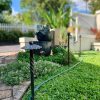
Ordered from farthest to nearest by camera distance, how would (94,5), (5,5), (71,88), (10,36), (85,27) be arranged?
(94,5), (5,5), (85,27), (10,36), (71,88)

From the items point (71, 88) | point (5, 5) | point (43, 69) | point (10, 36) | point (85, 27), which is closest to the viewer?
point (71, 88)

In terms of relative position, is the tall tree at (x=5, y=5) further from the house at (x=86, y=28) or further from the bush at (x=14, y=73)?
the bush at (x=14, y=73)

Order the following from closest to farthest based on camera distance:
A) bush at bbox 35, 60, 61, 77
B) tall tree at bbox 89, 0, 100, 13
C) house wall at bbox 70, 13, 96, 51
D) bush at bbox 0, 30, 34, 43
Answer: bush at bbox 35, 60, 61, 77
house wall at bbox 70, 13, 96, 51
bush at bbox 0, 30, 34, 43
tall tree at bbox 89, 0, 100, 13

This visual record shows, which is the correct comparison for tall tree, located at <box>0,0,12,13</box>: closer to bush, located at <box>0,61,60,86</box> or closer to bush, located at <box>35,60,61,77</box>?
bush, located at <box>35,60,61,77</box>

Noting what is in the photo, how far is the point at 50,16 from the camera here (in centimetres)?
1424

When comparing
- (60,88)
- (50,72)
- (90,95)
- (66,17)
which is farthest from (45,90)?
(66,17)

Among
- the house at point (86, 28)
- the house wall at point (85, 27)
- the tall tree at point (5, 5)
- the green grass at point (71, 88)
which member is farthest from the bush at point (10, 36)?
the green grass at point (71, 88)

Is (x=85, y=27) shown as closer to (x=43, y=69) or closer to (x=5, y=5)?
(x=5, y=5)

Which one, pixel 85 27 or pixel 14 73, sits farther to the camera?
pixel 85 27

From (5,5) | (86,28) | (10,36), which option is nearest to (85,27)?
(86,28)

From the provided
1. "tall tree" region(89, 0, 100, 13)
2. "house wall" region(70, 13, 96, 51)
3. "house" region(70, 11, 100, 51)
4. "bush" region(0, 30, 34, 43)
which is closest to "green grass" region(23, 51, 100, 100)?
"house" region(70, 11, 100, 51)

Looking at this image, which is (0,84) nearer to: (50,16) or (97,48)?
(50,16)

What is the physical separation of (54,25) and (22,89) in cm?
917

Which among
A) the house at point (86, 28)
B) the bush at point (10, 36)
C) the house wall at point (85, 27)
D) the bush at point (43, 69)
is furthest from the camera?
the bush at point (10, 36)
